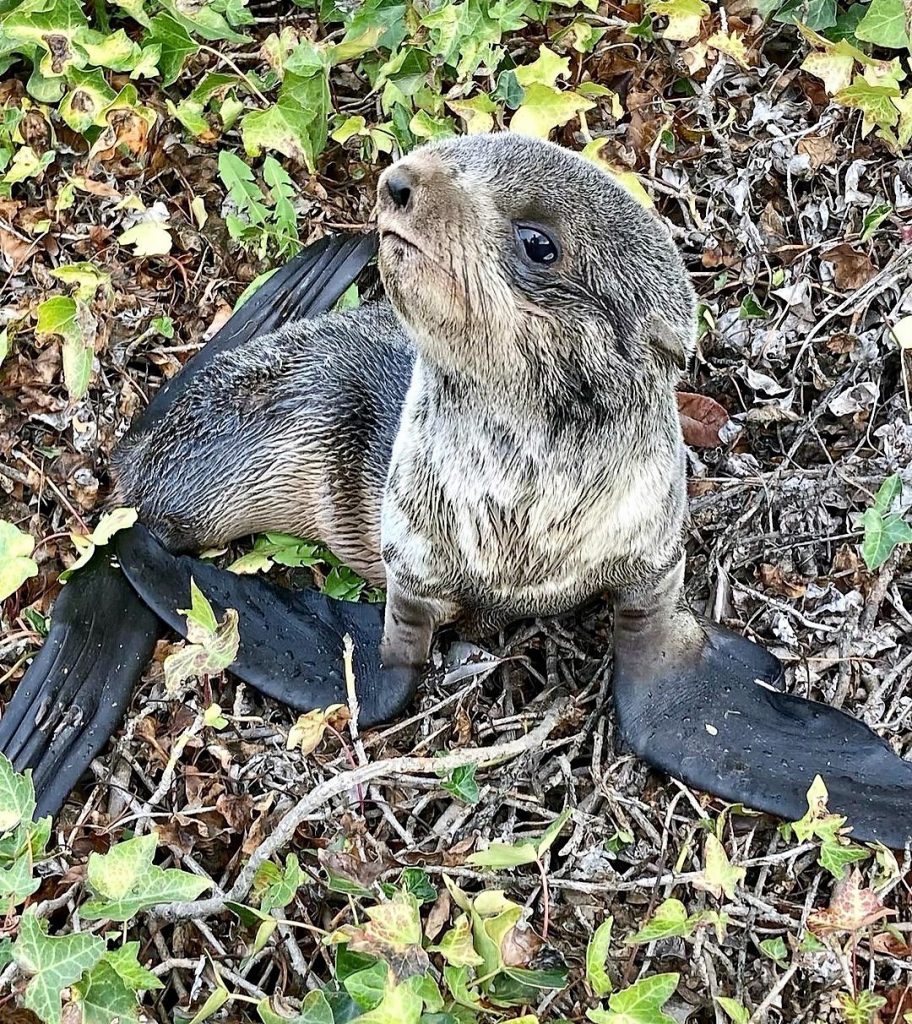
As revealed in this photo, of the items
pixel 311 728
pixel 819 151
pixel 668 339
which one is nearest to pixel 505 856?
pixel 311 728

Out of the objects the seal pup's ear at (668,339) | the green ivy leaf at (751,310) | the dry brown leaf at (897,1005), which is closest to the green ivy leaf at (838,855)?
the dry brown leaf at (897,1005)

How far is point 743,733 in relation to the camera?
10.4 feet

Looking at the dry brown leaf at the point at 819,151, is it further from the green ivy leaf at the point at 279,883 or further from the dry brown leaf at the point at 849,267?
the green ivy leaf at the point at 279,883

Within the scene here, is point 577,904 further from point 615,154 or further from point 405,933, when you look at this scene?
point 615,154

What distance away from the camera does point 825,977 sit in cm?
278

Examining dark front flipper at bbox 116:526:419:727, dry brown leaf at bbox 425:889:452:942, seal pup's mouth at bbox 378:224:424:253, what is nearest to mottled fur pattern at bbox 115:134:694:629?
seal pup's mouth at bbox 378:224:424:253

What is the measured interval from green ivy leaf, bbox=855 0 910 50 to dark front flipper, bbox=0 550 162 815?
9.80 feet

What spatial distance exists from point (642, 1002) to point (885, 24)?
3.17 meters

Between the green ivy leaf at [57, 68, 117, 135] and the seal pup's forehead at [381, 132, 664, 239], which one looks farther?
the green ivy leaf at [57, 68, 117, 135]

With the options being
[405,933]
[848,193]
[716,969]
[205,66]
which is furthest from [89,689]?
[848,193]

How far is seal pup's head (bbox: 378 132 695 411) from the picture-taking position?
2.34m

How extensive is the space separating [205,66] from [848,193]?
2.40 meters

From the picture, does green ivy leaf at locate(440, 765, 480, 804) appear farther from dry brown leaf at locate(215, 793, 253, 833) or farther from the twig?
dry brown leaf at locate(215, 793, 253, 833)

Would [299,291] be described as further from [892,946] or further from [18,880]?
[892,946]
